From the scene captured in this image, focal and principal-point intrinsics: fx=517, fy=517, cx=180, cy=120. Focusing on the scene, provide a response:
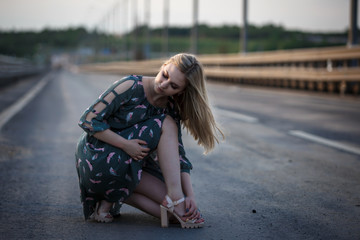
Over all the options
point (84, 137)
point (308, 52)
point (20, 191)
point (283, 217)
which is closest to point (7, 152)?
point (20, 191)

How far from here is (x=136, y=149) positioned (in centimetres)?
318

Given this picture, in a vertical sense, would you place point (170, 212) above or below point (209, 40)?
below

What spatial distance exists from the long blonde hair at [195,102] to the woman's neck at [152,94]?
0.12 meters

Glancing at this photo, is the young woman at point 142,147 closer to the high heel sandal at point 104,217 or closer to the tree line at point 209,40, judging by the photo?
the high heel sandal at point 104,217

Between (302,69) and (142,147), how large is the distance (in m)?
13.8

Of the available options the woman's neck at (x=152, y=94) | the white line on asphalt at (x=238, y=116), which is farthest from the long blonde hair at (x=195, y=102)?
the white line on asphalt at (x=238, y=116)

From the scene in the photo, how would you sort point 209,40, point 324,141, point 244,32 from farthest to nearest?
point 209,40 < point 244,32 < point 324,141

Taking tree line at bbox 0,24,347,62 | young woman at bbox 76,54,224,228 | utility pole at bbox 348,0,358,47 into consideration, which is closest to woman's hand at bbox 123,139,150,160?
young woman at bbox 76,54,224,228

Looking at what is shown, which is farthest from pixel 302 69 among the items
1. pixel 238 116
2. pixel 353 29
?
pixel 238 116

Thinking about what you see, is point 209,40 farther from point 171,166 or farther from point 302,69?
point 171,166

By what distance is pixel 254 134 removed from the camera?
721 centimetres

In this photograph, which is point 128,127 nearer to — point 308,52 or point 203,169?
point 203,169

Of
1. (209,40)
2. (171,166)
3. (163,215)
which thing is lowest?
(163,215)

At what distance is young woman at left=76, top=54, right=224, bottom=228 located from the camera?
10.5ft
